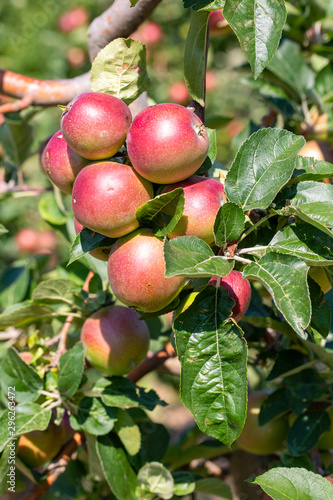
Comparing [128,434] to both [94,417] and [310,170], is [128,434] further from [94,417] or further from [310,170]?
[310,170]

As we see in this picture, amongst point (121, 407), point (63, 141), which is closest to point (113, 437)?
point (121, 407)

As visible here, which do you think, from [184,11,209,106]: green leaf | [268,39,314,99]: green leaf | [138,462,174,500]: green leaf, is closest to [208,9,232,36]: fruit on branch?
[268,39,314,99]: green leaf

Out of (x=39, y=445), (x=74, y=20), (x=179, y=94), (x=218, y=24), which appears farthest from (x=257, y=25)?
(x=74, y=20)

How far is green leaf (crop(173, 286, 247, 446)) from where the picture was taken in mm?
557

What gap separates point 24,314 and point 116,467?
12.3 inches

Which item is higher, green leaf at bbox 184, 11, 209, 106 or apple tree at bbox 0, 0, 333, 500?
green leaf at bbox 184, 11, 209, 106

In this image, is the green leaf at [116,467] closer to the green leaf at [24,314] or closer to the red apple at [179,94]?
the green leaf at [24,314]

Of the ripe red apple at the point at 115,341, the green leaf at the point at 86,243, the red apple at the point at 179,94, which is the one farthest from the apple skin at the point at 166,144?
the red apple at the point at 179,94

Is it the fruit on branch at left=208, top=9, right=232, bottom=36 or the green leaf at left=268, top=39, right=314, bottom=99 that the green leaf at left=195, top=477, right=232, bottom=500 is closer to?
the green leaf at left=268, top=39, right=314, bottom=99

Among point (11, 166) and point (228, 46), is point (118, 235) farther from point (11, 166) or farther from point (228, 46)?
point (228, 46)

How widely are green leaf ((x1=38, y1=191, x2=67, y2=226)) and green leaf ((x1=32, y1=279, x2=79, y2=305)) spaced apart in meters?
0.26

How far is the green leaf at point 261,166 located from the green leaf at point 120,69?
0.16 meters

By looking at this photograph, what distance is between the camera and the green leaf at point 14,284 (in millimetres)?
1238

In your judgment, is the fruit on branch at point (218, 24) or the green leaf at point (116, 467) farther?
the fruit on branch at point (218, 24)
